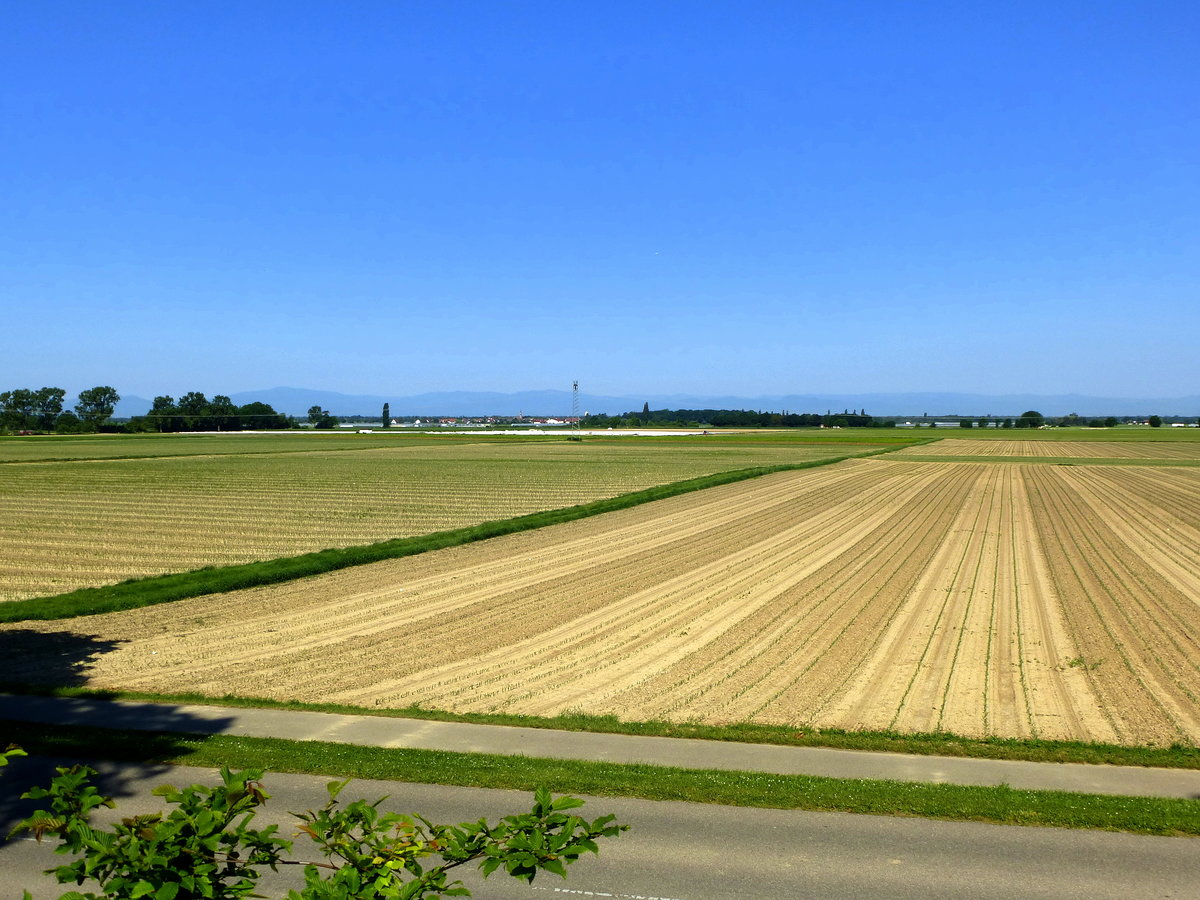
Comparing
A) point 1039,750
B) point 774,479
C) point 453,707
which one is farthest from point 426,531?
point 774,479

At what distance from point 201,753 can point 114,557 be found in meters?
17.9

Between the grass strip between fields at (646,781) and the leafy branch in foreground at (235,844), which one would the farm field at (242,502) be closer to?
the grass strip between fields at (646,781)

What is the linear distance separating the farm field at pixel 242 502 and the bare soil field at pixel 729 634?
18.3 feet

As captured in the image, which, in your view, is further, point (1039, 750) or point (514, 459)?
point (514, 459)

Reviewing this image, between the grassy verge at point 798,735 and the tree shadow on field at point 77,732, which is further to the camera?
the grassy verge at point 798,735

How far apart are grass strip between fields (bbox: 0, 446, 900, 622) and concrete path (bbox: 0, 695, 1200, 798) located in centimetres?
704

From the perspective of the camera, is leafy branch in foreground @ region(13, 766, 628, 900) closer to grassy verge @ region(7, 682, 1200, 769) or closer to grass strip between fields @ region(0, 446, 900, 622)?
grassy verge @ region(7, 682, 1200, 769)

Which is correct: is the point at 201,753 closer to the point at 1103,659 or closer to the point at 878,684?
the point at 878,684

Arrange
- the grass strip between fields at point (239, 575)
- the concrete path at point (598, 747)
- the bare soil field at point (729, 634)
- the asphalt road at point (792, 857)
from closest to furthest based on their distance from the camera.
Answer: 1. the asphalt road at point (792, 857)
2. the concrete path at point (598, 747)
3. the bare soil field at point (729, 634)
4. the grass strip between fields at point (239, 575)

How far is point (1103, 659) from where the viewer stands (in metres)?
14.6

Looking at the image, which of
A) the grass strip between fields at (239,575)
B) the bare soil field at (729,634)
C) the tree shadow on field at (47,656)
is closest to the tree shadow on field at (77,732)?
the tree shadow on field at (47,656)

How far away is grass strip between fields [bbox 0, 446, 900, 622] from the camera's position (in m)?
18.1

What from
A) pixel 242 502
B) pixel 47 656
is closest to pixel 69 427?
pixel 242 502

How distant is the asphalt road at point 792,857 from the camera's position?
6680 mm
